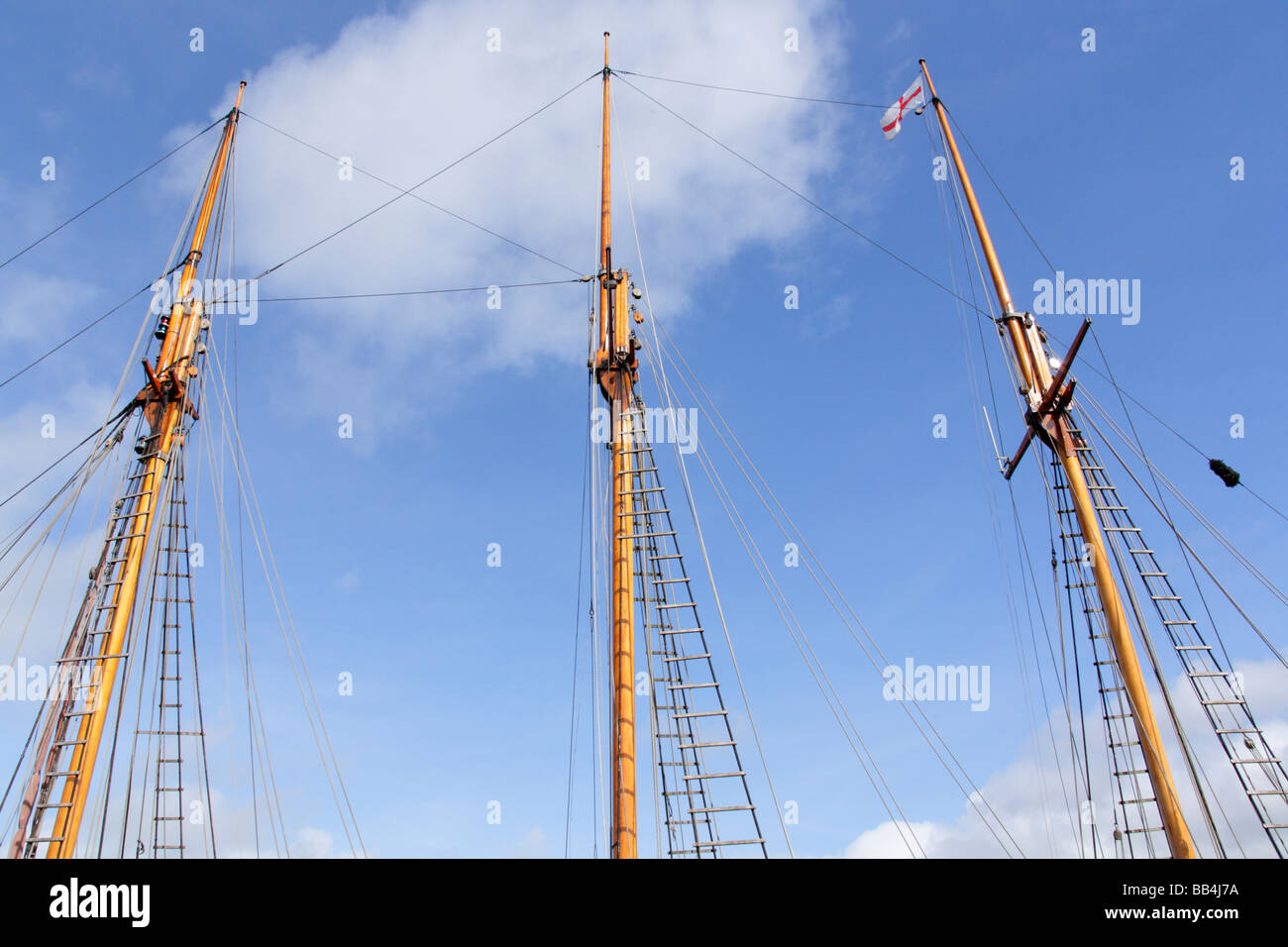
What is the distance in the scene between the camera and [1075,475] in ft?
76.0

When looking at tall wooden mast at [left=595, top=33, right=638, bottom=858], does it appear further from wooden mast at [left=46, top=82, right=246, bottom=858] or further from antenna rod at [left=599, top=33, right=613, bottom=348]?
wooden mast at [left=46, top=82, right=246, bottom=858]

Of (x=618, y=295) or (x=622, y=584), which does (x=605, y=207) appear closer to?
(x=618, y=295)

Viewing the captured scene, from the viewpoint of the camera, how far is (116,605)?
816 inches

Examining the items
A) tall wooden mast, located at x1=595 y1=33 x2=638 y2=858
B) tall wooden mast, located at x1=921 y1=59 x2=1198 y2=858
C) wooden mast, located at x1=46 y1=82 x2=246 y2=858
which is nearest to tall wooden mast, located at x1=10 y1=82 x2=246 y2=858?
wooden mast, located at x1=46 y1=82 x2=246 y2=858

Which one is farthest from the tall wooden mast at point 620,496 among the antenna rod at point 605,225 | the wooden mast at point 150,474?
the wooden mast at point 150,474

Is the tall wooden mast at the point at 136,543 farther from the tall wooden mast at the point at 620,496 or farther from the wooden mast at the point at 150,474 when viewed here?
the tall wooden mast at the point at 620,496

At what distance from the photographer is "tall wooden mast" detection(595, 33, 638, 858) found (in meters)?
17.2

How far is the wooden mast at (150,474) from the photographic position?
1880 cm

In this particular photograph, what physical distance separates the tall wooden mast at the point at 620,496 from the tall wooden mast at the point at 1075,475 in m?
11.8

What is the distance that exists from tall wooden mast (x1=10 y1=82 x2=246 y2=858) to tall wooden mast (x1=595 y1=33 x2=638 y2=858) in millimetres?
12343

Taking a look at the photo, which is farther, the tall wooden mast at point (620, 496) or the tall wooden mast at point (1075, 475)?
the tall wooden mast at point (1075, 475)

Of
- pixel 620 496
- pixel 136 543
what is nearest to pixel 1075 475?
pixel 620 496

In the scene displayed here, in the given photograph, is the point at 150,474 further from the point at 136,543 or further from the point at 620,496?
the point at 620,496
